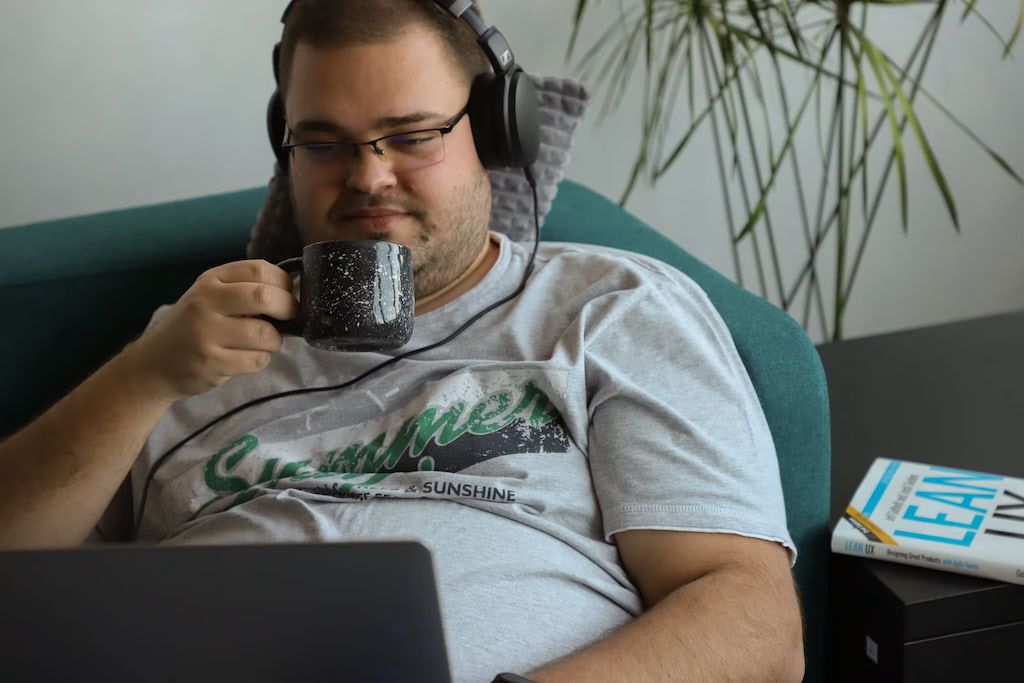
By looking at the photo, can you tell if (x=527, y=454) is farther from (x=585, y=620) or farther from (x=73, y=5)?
(x=73, y=5)

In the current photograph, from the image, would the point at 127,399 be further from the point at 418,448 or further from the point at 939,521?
the point at 939,521

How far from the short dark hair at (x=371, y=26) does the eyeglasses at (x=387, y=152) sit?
0.10 m

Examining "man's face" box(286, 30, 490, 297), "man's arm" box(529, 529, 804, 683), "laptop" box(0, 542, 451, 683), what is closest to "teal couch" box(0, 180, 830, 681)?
"man's arm" box(529, 529, 804, 683)

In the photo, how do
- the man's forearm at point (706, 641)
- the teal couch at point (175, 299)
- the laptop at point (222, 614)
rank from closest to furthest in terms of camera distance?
the laptop at point (222, 614) < the man's forearm at point (706, 641) < the teal couch at point (175, 299)

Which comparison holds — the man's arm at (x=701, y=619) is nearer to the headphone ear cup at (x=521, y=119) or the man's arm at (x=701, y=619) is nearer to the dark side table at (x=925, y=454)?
the dark side table at (x=925, y=454)

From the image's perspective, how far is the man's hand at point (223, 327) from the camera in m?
0.84

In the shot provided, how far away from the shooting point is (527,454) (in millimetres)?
964

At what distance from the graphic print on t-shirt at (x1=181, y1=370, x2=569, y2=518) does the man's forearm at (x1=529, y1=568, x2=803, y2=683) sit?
192mm

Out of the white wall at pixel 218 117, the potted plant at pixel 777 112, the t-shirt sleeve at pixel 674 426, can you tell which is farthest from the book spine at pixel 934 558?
the white wall at pixel 218 117

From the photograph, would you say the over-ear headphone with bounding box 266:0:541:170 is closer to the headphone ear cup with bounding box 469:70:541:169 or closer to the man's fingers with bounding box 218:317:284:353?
the headphone ear cup with bounding box 469:70:541:169

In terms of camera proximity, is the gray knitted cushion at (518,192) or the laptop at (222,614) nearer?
the laptop at (222,614)

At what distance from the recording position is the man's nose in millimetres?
1068

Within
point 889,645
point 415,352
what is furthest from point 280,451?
A: point 889,645

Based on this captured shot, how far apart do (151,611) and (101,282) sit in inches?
36.2
